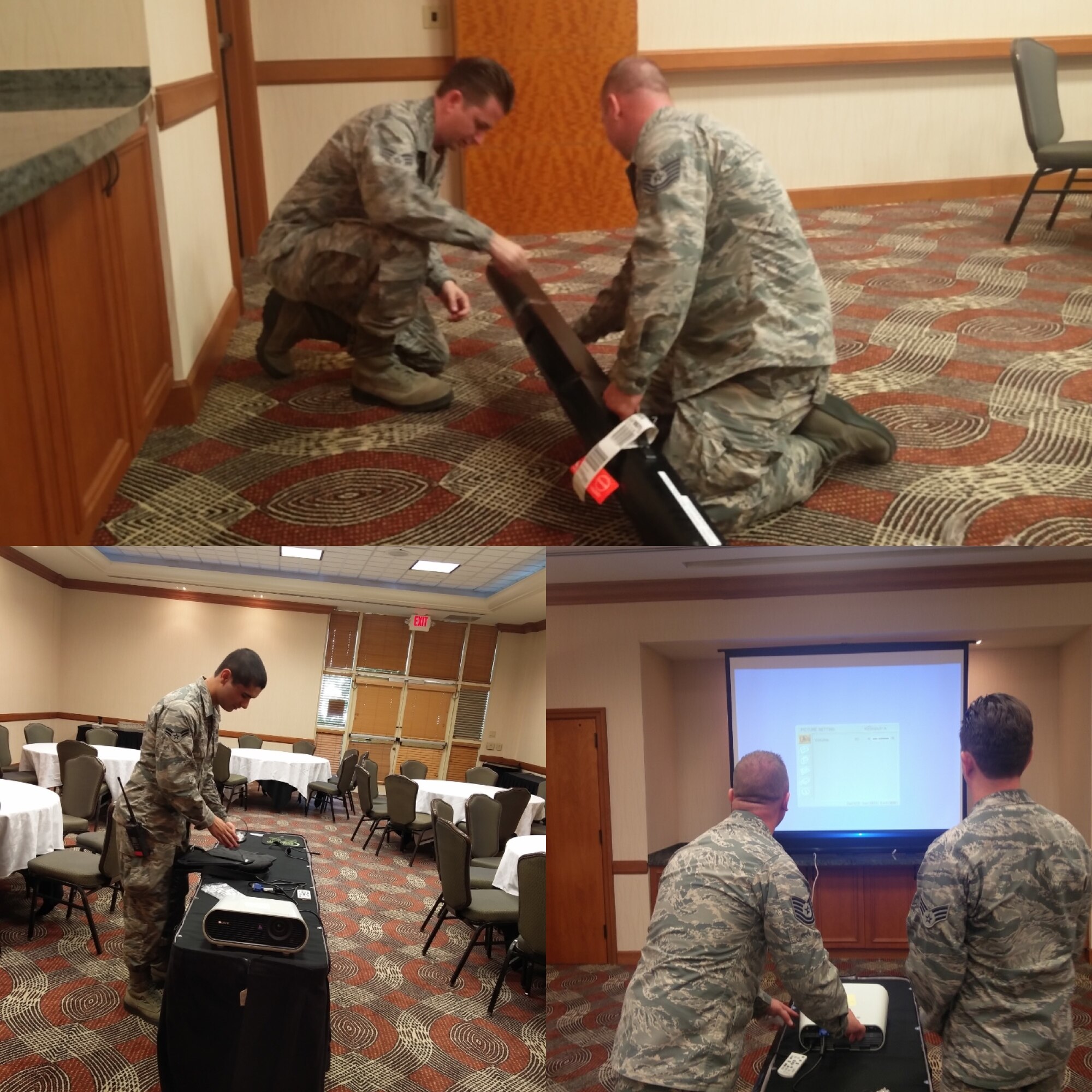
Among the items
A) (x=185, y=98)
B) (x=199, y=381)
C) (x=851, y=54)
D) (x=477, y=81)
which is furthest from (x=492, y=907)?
(x=851, y=54)

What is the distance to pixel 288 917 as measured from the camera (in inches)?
73.2

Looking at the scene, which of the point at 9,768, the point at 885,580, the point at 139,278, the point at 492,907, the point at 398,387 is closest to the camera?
the point at 9,768

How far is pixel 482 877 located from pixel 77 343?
4.92 feet

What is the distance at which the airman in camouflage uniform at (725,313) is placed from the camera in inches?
93.9

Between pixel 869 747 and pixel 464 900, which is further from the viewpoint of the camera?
pixel 869 747

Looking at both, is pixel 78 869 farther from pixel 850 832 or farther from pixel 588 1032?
pixel 850 832

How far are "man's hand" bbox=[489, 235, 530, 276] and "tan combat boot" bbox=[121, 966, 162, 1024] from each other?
1837 mm

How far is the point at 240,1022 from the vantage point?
5.98 ft

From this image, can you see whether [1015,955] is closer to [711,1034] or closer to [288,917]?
[711,1034]

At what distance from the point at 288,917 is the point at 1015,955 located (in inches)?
53.2

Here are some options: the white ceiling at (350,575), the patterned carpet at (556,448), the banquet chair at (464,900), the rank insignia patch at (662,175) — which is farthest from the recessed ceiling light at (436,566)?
the rank insignia patch at (662,175)

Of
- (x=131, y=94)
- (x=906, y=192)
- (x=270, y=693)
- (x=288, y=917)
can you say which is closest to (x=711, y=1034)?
(x=288, y=917)

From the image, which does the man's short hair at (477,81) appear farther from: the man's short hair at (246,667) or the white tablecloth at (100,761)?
the white tablecloth at (100,761)

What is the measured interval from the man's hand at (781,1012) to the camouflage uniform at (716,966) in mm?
91
